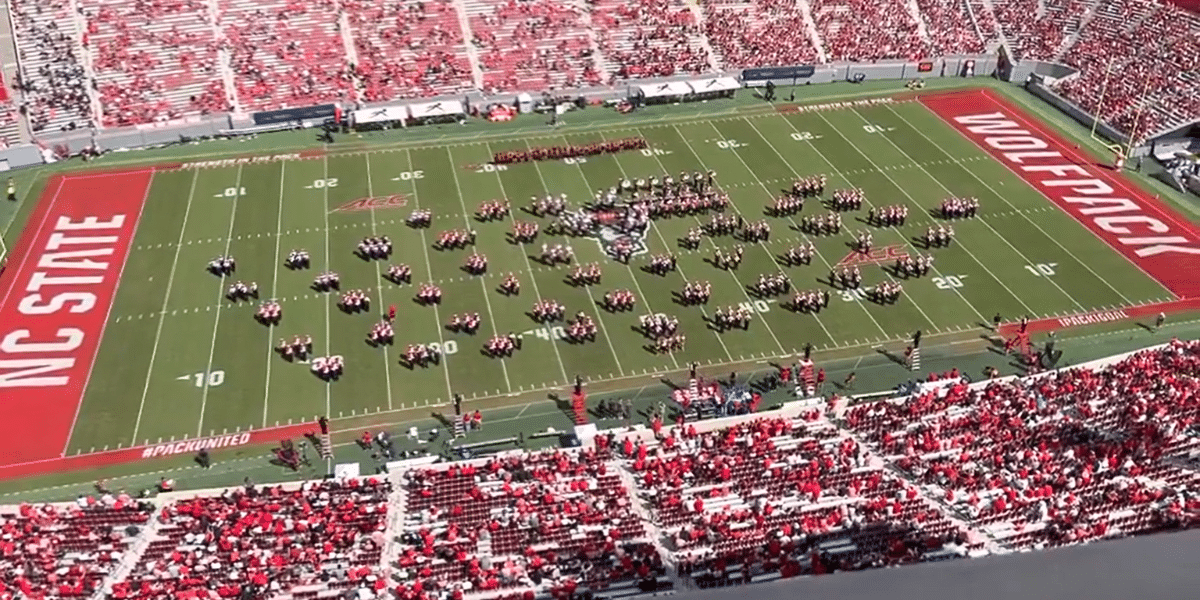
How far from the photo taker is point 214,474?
1061 inches

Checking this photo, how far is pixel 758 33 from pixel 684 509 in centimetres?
4058

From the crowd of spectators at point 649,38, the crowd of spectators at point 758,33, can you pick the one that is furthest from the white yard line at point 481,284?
the crowd of spectators at point 758,33

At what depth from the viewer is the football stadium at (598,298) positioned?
21344mm

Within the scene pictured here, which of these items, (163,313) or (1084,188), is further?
(1084,188)

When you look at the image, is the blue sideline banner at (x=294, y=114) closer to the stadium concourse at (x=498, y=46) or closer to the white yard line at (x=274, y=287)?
the stadium concourse at (x=498, y=46)

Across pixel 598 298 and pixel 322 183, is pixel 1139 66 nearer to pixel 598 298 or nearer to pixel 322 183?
pixel 598 298

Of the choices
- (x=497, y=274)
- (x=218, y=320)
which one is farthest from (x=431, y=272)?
(x=218, y=320)

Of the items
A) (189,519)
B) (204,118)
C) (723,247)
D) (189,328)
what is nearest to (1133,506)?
(723,247)

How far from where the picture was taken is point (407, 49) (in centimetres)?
5341

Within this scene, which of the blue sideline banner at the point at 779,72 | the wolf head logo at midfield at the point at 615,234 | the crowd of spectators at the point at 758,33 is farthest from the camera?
the crowd of spectators at the point at 758,33

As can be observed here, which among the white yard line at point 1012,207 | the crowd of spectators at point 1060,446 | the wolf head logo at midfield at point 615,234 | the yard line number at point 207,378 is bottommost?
the yard line number at point 207,378

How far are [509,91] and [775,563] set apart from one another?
37166 mm

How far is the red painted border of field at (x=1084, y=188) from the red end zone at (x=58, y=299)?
38.9 meters

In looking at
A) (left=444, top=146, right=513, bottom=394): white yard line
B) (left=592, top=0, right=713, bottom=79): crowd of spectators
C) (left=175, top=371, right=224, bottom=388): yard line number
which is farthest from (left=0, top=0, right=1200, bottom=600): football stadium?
(left=592, top=0, right=713, bottom=79): crowd of spectators
